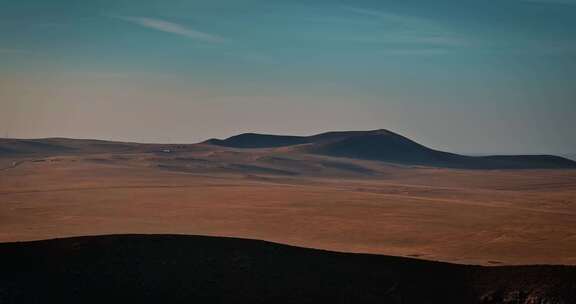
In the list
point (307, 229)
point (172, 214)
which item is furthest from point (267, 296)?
point (172, 214)

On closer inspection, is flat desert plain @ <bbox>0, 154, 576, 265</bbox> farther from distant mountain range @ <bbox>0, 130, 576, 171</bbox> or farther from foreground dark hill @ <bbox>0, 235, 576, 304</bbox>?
distant mountain range @ <bbox>0, 130, 576, 171</bbox>

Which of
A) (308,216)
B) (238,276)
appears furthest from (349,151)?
(238,276)

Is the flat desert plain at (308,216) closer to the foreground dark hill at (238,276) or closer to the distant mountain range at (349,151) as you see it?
the foreground dark hill at (238,276)

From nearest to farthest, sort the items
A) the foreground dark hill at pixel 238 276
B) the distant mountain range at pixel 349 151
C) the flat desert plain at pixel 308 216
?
the foreground dark hill at pixel 238 276, the flat desert plain at pixel 308 216, the distant mountain range at pixel 349 151

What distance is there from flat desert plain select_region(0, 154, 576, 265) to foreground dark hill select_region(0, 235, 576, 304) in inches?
311

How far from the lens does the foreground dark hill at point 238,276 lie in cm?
2508

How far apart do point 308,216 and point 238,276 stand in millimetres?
28679

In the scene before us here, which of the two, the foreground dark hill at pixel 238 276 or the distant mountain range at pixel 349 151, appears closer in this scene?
the foreground dark hill at pixel 238 276

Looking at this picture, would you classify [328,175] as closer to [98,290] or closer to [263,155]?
[263,155]

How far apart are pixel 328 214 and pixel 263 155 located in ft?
328

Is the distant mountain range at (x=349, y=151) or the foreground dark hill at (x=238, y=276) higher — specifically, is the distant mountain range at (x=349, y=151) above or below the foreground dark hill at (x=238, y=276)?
above

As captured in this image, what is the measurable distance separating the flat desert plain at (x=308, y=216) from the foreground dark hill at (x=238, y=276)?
7900 mm

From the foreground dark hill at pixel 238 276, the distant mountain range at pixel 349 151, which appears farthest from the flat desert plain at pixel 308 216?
the distant mountain range at pixel 349 151

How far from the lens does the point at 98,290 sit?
82.8 ft
